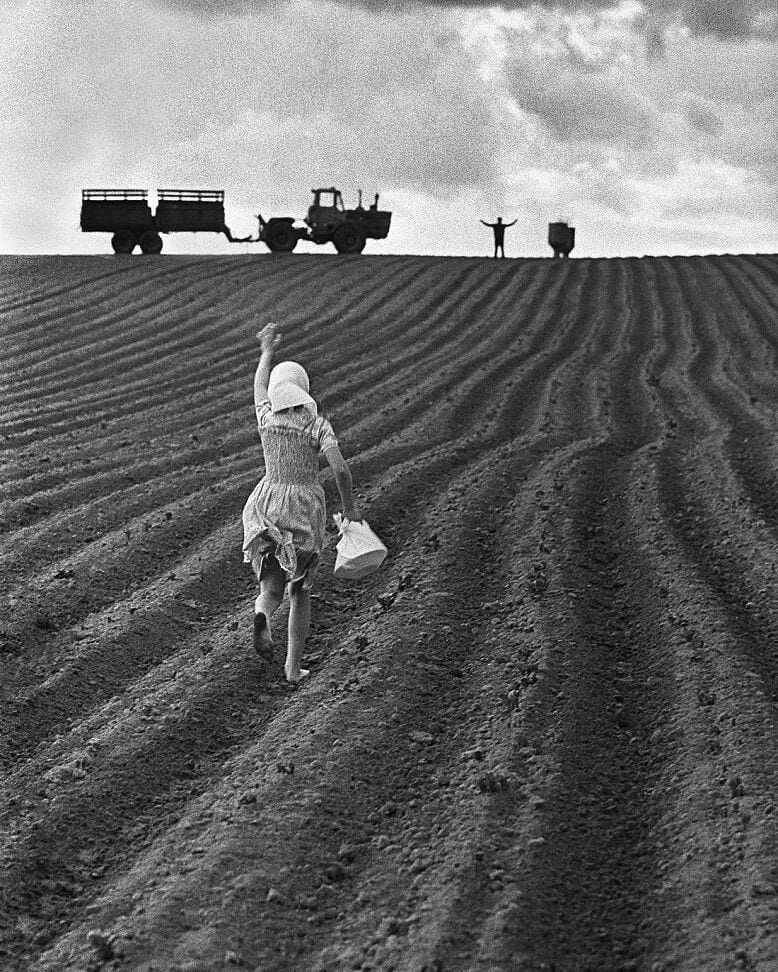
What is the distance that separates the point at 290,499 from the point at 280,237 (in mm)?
22518

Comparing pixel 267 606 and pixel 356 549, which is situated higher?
pixel 356 549

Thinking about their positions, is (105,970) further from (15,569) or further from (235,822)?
(15,569)

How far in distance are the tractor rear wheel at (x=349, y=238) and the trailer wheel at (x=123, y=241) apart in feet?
14.0

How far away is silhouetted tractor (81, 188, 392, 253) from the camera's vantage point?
26.8m

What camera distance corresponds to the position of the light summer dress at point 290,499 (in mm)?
5586

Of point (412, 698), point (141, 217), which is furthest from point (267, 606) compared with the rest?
point (141, 217)

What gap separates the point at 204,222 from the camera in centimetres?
2731

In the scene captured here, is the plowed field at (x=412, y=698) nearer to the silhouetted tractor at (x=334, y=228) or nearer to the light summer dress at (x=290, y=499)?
the light summer dress at (x=290, y=499)

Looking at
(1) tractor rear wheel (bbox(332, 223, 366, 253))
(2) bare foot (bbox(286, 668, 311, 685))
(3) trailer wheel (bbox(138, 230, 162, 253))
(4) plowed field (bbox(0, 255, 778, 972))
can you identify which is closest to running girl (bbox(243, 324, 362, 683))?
(2) bare foot (bbox(286, 668, 311, 685))

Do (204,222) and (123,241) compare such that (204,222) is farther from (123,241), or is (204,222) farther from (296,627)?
(296,627)

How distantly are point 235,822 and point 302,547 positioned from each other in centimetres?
142

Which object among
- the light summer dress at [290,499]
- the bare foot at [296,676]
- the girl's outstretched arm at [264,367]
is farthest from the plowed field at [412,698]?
the girl's outstretched arm at [264,367]

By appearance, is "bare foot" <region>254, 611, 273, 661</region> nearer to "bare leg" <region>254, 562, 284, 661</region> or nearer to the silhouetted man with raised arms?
"bare leg" <region>254, 562, 284, 661</region>

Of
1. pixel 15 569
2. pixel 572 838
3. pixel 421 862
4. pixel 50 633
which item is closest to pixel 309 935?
pixel 421 862
